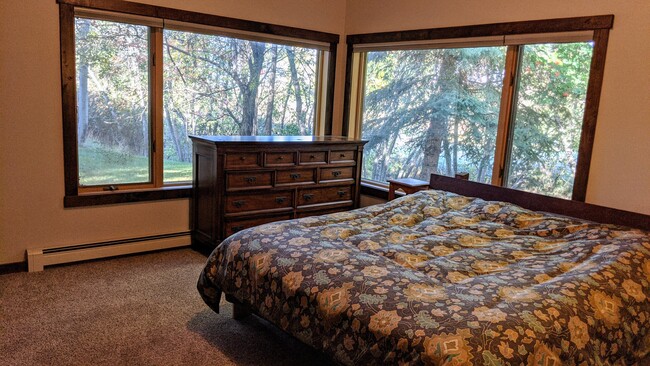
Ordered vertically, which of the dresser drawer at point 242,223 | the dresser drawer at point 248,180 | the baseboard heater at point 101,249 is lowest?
the baseboard heater at point 101,249

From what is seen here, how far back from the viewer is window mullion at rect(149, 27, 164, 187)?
388 cm

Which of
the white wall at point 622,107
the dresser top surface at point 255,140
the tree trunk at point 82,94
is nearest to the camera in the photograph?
the white wall at point 622,107

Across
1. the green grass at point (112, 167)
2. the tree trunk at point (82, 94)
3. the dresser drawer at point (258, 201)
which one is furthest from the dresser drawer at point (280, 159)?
the tree trunk at point (82, 94)

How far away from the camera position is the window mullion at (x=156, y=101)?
388cm

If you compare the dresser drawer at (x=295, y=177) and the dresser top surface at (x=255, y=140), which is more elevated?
the dresser top surface at (x=255, y=140)

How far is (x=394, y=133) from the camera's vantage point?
4.80 metres

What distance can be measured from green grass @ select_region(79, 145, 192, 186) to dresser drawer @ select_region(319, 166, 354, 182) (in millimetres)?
1284

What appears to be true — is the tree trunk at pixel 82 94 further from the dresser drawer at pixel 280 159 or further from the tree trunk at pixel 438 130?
the tree trunk at pixel 438 130

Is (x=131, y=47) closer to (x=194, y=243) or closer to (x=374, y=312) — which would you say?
(x=194, y=243)

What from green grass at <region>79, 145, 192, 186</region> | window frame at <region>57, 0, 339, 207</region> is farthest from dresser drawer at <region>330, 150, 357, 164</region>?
green grass at <region>79, 145, 192, 186</region>

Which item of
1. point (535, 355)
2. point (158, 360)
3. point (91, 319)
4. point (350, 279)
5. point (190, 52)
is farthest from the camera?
point (190, 52)

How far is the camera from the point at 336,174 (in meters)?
4.46

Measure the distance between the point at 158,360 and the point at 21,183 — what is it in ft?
6.06

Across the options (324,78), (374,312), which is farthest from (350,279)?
(324,78)
